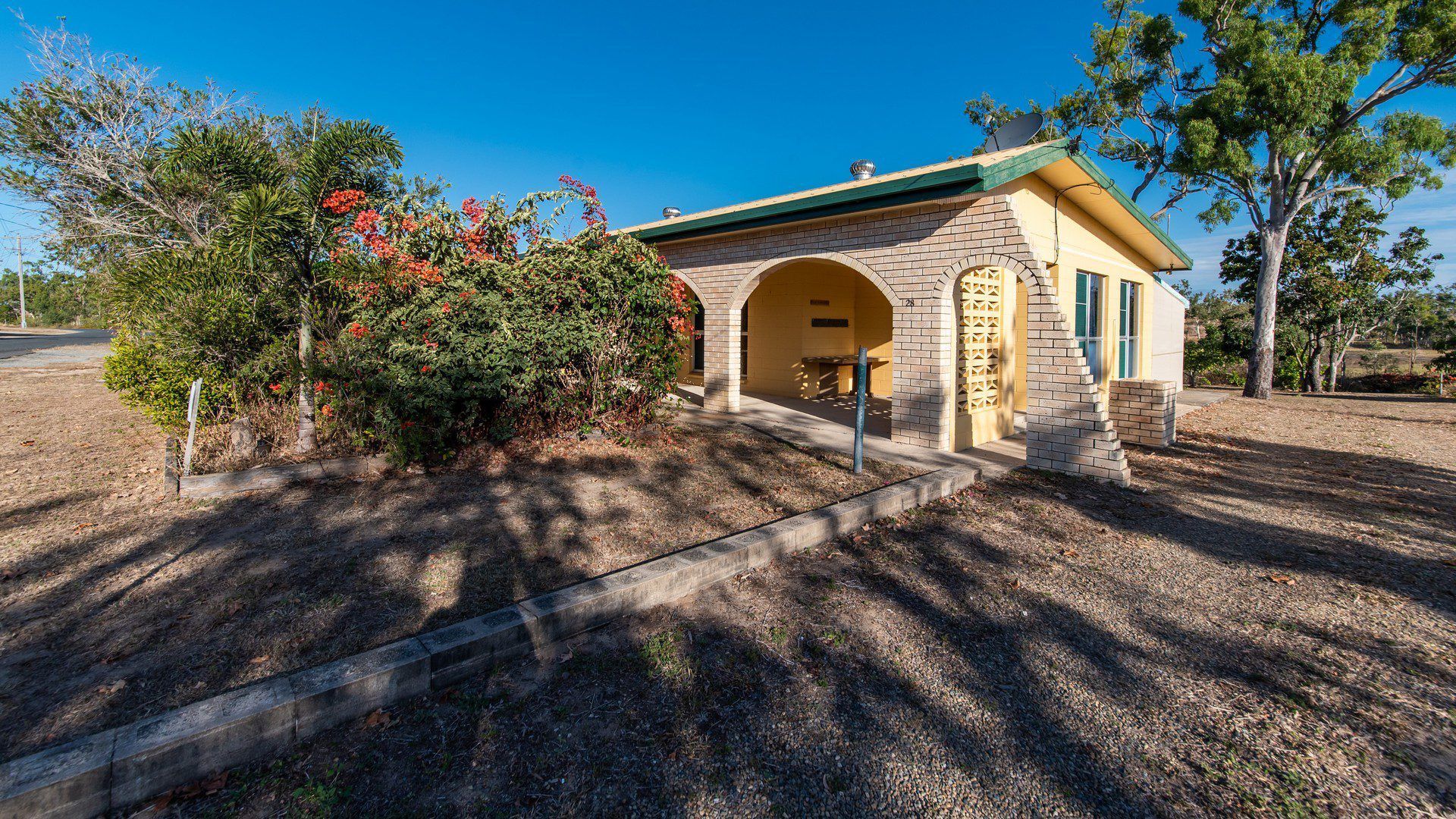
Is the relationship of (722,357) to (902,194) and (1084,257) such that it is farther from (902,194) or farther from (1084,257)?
(1084,257)

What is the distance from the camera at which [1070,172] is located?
8109mm

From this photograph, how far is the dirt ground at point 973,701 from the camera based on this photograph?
2186 millimetres

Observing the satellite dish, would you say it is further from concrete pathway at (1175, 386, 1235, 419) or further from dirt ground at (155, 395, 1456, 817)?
concrete pathway at (1175, 386, 1235, 419)

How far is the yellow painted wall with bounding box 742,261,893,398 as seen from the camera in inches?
500

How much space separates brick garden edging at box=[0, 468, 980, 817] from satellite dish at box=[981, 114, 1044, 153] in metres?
7.88

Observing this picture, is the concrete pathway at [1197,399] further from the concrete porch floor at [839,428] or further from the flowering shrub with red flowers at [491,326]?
the flowering shrub with red flowers at [491,326]

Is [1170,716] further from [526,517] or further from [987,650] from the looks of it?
[526,517]

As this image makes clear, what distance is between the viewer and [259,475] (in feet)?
17.6

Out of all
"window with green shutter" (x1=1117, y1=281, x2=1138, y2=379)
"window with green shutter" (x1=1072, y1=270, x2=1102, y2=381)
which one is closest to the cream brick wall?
"window with green shutter" (x1=1072, y1=270, x2=1102, y2=381)

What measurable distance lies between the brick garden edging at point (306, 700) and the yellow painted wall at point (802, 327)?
29.7 feet

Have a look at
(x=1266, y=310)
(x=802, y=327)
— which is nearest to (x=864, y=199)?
(x=802, y=327)

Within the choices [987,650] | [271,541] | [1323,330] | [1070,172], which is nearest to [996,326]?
[1070,172]

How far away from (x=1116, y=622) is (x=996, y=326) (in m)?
6.01

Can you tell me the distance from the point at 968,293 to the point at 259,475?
7.93m
